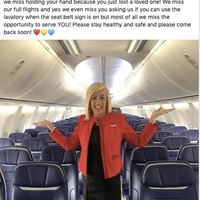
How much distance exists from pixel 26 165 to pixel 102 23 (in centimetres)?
166

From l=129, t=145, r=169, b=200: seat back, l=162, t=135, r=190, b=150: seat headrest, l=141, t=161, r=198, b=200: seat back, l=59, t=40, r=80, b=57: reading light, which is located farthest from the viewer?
l=162, t=135, r=190, b=150: seat headrest

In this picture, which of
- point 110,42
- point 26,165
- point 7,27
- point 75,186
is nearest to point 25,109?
point 110,42

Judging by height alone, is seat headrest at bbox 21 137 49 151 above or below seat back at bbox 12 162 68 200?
above

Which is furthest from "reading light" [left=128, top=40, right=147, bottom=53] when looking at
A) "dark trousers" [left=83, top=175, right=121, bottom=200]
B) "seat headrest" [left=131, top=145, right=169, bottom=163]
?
"dark trousers" [left=83, top=175, right=121, bottom=200]

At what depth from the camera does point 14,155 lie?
4473 millimetres

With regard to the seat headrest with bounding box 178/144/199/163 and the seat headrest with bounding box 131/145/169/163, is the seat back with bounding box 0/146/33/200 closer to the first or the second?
the seat headrest with bounding box 131/145/169/163

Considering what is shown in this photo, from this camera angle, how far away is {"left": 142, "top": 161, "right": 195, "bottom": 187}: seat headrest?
3250mm

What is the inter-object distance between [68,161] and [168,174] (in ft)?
5.95

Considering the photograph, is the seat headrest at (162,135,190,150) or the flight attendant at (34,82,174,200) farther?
the seat headrest at (162,135,190,150)

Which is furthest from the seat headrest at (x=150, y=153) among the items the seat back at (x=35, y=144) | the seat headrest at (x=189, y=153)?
the seat back at (x=35, y=144)

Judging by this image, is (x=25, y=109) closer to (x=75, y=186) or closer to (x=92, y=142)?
(x=75, y=186)

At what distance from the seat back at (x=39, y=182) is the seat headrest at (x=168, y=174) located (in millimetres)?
846

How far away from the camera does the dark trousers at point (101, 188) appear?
2.83 m

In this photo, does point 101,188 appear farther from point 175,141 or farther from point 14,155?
point 175,141
